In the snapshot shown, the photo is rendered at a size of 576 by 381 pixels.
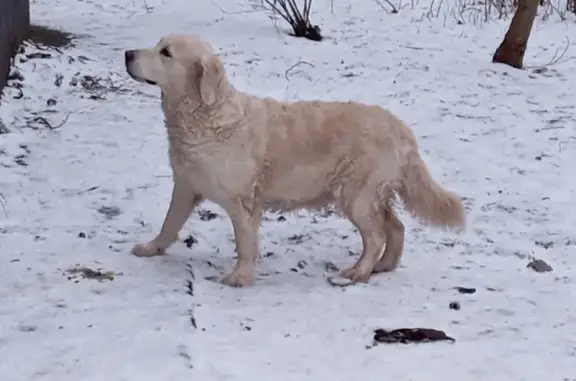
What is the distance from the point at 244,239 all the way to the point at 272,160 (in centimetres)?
41

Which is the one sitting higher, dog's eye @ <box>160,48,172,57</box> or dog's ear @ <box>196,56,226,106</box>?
dog's eye @ <box>160,48,172,57</box>

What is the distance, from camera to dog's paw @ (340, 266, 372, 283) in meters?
4.70

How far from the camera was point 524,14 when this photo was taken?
9.21m

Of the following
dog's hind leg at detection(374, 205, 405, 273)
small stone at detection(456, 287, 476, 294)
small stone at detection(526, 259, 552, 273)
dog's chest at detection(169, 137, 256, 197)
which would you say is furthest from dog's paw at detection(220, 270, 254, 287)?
small stone at detection(526, 259, 552, 273)

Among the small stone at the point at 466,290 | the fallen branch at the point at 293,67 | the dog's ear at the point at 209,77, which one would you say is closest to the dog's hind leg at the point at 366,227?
the small stone at the point at 466,290

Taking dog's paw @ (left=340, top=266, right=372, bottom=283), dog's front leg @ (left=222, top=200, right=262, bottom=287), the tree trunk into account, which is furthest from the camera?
the tree trunk

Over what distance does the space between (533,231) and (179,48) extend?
235 centimetres

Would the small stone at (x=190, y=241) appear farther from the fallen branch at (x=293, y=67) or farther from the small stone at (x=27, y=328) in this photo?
the fallen branch at (x=293, y=67)

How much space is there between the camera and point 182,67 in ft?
14.8

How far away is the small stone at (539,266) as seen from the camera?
15.9 ft

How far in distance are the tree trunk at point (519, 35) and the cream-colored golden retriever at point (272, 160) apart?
15.8 feet

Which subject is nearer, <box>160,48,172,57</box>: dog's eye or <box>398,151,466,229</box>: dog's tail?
<box>160,48,172,57</box>: dog's eye

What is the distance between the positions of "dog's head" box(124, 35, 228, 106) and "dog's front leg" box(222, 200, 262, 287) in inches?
21.3

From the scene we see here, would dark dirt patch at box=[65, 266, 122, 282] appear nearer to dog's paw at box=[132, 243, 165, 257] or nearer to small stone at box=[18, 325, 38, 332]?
dog's paw at box=[132, 243, 165, 257]
